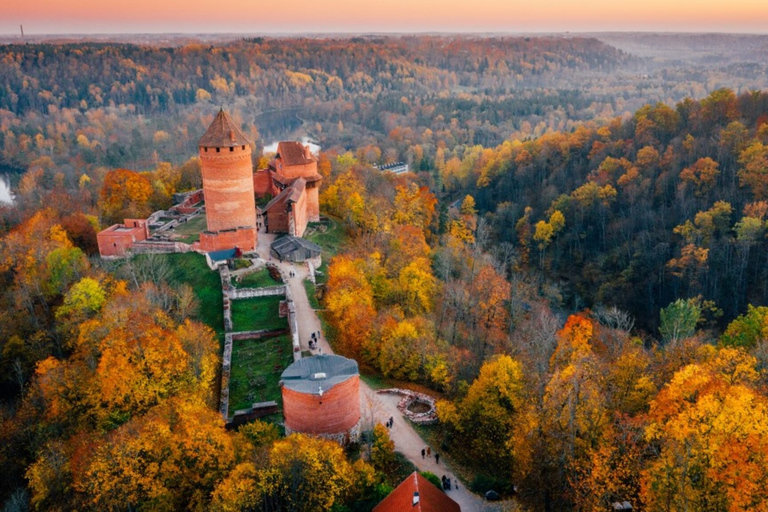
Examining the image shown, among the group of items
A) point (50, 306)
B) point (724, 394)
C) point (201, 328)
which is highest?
point (724, 394)

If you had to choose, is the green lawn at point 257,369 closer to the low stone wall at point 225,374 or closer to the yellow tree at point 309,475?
the low stone wall at point 225,374

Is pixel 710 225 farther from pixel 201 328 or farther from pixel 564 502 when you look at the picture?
pixel 201 328

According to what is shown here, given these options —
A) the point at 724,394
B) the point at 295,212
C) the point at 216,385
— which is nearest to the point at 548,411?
the point at 724,394

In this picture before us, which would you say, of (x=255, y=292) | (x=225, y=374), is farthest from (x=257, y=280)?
(x=225, y=374)

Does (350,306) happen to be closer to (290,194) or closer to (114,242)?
(290,194)

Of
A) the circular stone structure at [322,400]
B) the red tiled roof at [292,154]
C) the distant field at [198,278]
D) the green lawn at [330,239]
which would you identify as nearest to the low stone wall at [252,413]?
the circular stone structure at [322,400]

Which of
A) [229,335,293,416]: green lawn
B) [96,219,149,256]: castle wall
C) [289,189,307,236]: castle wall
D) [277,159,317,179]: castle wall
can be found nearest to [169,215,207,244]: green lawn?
[96,219,149,256]: castle wall

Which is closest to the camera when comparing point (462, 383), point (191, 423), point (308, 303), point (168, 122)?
point (191, 423)
